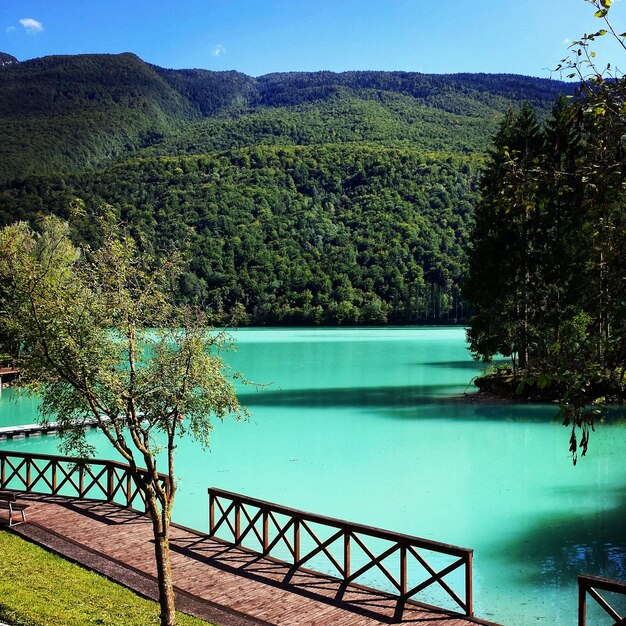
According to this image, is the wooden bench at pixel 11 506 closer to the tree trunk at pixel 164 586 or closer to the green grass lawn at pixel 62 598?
the green grass lawn at pixel 62 598

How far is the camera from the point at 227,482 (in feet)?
60.4

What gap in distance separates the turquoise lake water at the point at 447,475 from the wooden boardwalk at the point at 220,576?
2.31 metres

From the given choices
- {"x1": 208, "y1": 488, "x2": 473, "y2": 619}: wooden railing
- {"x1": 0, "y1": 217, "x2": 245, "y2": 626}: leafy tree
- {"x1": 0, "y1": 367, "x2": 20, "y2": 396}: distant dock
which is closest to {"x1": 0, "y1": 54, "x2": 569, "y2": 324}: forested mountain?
{"x1": 0, "y1": 367, "x2": 20, "y2": 396}: distant dock

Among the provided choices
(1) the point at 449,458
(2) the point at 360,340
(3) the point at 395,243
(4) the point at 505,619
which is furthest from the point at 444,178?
(4) the point at 505,619

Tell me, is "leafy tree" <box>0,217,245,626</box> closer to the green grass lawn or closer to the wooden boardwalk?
the green grass lawn

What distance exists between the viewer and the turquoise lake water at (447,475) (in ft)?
39.1

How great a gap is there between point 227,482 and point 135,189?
298 ft

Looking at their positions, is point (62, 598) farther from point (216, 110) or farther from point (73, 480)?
point (216, 110)

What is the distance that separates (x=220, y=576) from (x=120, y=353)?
3351mm

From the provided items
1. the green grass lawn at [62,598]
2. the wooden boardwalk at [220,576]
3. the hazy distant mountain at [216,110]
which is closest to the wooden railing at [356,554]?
the wooden boardwalk at [220,576]

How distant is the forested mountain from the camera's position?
9081 cm

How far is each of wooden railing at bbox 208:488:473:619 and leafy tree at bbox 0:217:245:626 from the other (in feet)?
7.00

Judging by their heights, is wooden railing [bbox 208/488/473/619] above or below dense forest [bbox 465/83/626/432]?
below

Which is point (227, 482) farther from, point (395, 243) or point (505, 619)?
point (395, 243)
